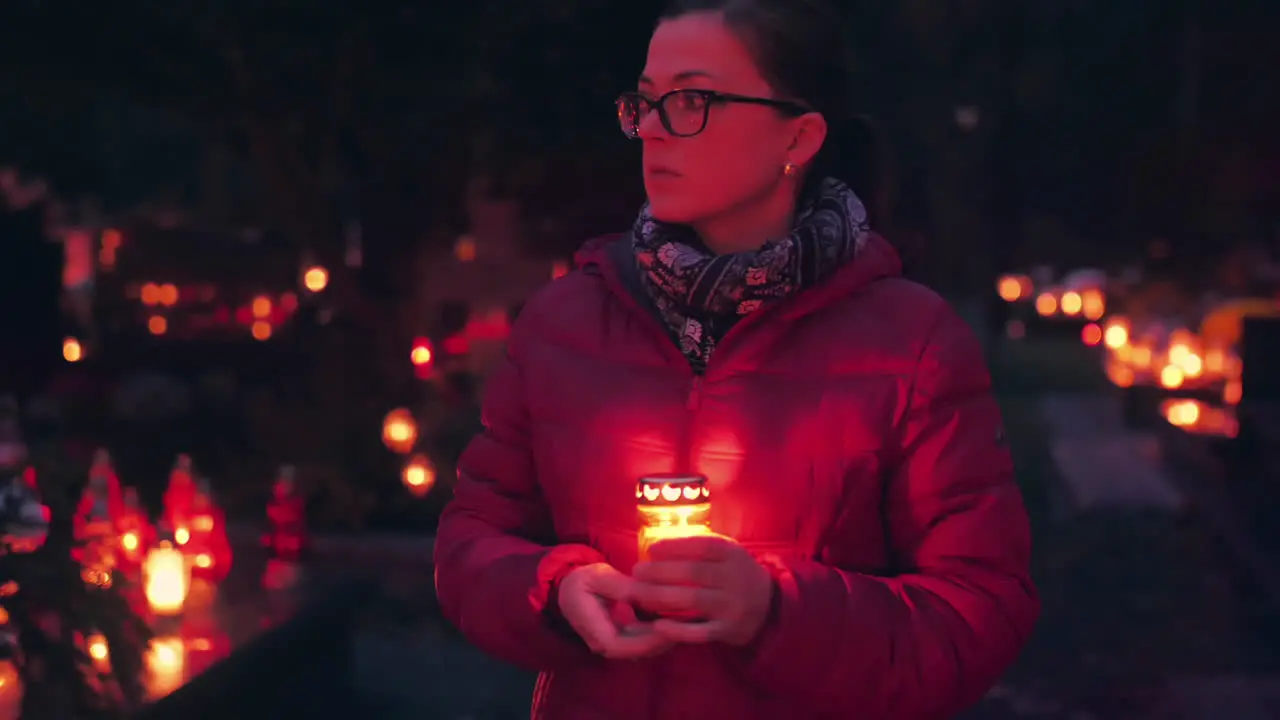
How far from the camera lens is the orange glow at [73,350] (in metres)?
16.8

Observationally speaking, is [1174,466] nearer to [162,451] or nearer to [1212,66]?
[162,451]

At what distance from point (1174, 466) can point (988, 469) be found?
16.6m

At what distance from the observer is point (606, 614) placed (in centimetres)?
242

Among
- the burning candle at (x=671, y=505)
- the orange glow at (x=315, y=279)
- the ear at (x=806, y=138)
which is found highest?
the ear at (x=806, y=138)

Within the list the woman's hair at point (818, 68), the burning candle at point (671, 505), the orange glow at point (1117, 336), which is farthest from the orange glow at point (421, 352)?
Answer: the orange glow at point (1117, 336)

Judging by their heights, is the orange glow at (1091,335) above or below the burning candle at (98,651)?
below

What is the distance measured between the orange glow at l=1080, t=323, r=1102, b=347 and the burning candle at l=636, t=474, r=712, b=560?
45.2 m

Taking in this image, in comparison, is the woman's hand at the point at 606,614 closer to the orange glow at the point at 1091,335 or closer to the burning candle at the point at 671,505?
the burning candle at the point at 671,505

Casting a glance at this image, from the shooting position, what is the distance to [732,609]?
2326 millimetres

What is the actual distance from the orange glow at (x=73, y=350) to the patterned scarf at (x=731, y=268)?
591 inches

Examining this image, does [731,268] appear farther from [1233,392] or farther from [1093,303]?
[1093,303]

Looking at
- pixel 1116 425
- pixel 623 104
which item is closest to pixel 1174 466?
pixel 1116 425

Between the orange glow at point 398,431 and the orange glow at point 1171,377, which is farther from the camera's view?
the orange glow at point 1171,377

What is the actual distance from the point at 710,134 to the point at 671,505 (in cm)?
71
